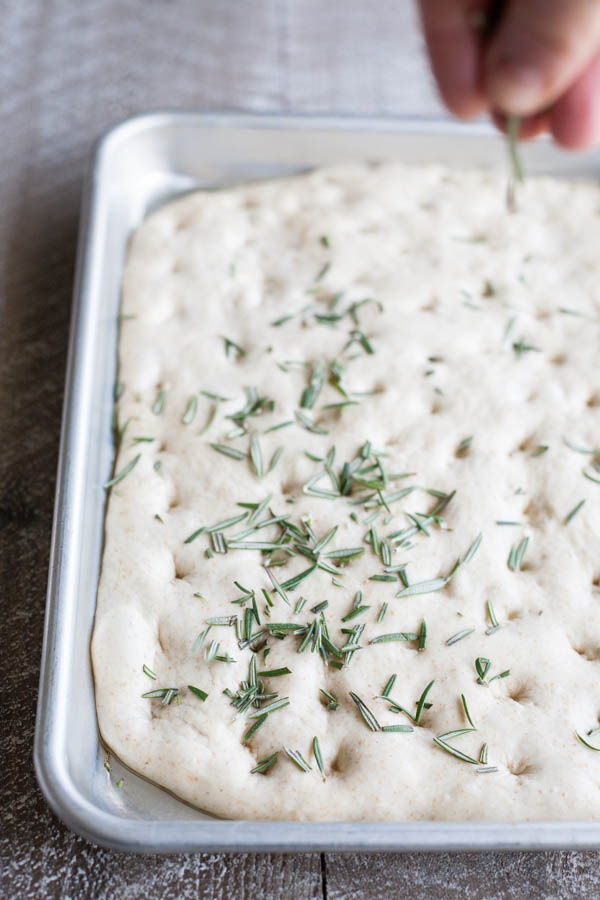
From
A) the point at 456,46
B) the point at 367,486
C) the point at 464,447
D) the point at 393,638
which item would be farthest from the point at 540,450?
the point at 456,46

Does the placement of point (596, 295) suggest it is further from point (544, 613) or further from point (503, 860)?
point (503, 860)

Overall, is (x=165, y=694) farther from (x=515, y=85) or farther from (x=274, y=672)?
(x=515, y=85)

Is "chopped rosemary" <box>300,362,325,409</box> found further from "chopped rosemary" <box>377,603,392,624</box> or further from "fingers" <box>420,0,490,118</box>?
"fingers" <box>420,0,490,118</box>

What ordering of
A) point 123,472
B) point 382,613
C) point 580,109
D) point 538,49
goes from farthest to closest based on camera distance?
point 123,472 → point 382,613 → point 580,109 → point 538,49

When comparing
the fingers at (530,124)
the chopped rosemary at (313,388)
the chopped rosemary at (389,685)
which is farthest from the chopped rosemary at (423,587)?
the fingers at (530,124)

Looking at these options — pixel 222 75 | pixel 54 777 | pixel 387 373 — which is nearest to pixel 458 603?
pixel 387 373

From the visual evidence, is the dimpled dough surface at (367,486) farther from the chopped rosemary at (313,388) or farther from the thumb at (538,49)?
the thumb at (538,49)
